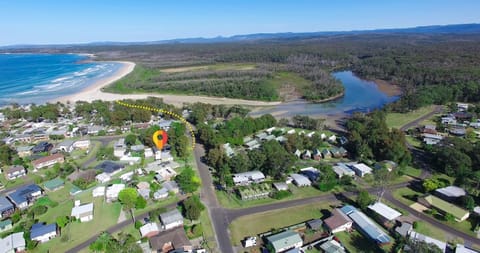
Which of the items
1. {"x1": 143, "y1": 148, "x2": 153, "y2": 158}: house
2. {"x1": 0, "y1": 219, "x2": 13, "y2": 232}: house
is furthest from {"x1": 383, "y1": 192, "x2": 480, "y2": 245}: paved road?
{"x1": 0, "y1": 219, "x2": 13, "y2": 232}: house

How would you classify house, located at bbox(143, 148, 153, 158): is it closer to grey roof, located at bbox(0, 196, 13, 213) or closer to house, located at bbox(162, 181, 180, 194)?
house, located at bbox(162, 181, 180, 194)

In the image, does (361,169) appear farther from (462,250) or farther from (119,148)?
(119,148)

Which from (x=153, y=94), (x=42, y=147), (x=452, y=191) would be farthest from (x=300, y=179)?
(x=153, y=94)

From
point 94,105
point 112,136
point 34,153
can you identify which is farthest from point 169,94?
point 34,153

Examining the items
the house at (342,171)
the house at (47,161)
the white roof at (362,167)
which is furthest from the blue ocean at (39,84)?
the white roof at (362,167)

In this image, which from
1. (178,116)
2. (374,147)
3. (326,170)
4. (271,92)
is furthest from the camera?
(271,92)

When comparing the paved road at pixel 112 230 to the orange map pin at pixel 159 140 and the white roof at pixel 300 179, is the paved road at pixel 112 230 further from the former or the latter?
the orange map pin at pixel 159 140

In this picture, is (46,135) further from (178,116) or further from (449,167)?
(449,167)
